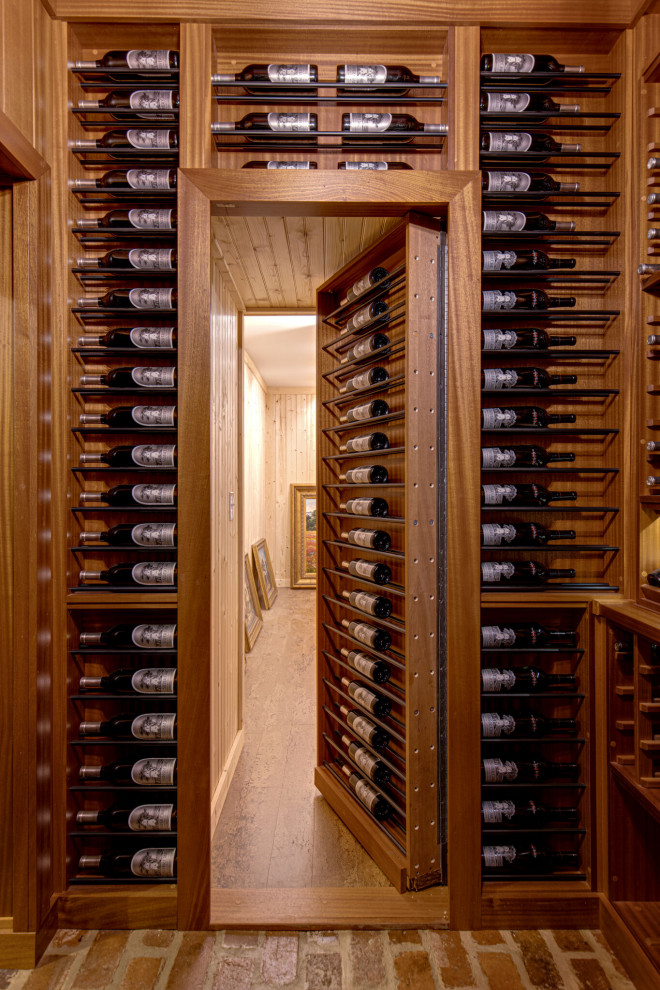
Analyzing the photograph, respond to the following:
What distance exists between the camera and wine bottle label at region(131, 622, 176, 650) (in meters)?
1.70

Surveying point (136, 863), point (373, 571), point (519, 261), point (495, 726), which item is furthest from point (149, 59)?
point (136, 863)

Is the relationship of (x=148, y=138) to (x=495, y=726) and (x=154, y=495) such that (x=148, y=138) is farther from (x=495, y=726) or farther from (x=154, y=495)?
(x=495, y=726)

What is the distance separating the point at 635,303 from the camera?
1721mm

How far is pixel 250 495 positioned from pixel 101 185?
14.9 feet

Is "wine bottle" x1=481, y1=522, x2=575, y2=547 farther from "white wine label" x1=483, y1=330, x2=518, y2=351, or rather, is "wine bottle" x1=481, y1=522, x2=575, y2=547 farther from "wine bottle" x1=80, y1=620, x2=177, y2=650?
"wine bottle" x1=80, y1=620, x2=177, y2=650

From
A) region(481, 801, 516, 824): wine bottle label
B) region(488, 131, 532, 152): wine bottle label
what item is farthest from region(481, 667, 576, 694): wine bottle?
region(488, 131, 532, 152): wine bottle label

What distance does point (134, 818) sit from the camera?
170 cm

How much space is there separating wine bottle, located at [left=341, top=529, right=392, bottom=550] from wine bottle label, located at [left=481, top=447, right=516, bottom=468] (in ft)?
1.55

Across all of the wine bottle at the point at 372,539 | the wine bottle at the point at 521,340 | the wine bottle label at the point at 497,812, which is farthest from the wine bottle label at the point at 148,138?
the wine bottle label at the point at 497,812

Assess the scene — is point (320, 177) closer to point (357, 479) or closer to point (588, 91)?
point (588, 91)

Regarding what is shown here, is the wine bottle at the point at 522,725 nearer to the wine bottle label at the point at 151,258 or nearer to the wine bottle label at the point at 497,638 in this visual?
the wine bottle label at the point at 497,638

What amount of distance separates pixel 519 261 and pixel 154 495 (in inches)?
52.8

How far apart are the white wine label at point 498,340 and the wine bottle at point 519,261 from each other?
0.19 m

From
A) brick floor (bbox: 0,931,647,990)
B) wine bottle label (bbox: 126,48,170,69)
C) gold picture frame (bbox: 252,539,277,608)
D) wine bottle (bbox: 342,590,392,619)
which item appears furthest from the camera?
gold picture frame (bbox: 252,539,277,608)
